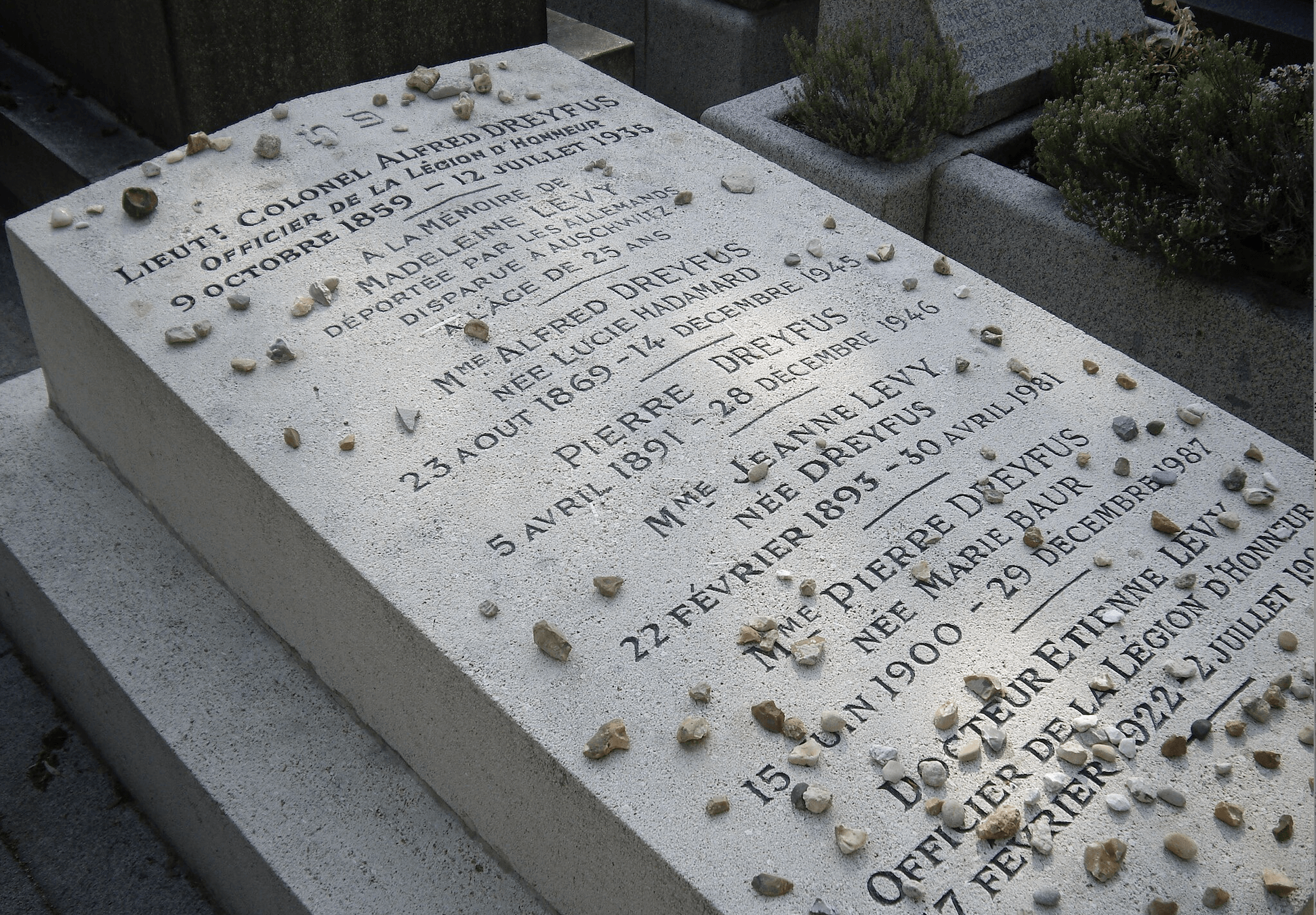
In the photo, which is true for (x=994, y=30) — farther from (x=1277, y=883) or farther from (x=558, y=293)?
(x=1277, y=883)

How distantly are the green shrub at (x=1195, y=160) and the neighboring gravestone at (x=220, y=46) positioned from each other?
2.45 metres

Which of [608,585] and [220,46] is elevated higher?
[220,46]

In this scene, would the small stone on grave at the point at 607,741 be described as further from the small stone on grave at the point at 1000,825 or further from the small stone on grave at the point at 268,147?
the small stone on grave at the point at 268,147

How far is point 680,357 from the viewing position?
107 inches

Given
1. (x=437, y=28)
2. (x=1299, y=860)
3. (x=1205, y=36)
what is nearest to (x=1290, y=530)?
(x=1299, y=860)

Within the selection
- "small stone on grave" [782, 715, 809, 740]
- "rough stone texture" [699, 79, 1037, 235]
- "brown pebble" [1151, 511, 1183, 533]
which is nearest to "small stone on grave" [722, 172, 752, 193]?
"rough stone texture" [699, 79, 1037, 235]

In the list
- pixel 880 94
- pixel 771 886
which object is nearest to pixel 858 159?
pixel 880 94

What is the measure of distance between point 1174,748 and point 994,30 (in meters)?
3.28

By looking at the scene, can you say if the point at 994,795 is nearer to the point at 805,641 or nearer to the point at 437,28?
the point at 805,641

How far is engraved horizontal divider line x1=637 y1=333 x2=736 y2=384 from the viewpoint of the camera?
2.65 m

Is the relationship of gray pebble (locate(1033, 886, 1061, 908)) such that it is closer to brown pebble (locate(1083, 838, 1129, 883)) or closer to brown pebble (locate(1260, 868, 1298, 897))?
brown pebble (locate(1083, 838, 1129, 883))

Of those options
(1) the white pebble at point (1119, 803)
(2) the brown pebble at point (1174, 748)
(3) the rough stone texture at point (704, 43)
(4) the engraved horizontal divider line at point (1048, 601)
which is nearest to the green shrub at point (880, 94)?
(3) the rough stone texture at point (704, 43)

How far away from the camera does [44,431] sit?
10.6 feet

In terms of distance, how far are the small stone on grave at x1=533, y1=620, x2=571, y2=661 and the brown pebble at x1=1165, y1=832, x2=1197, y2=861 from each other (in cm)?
103
